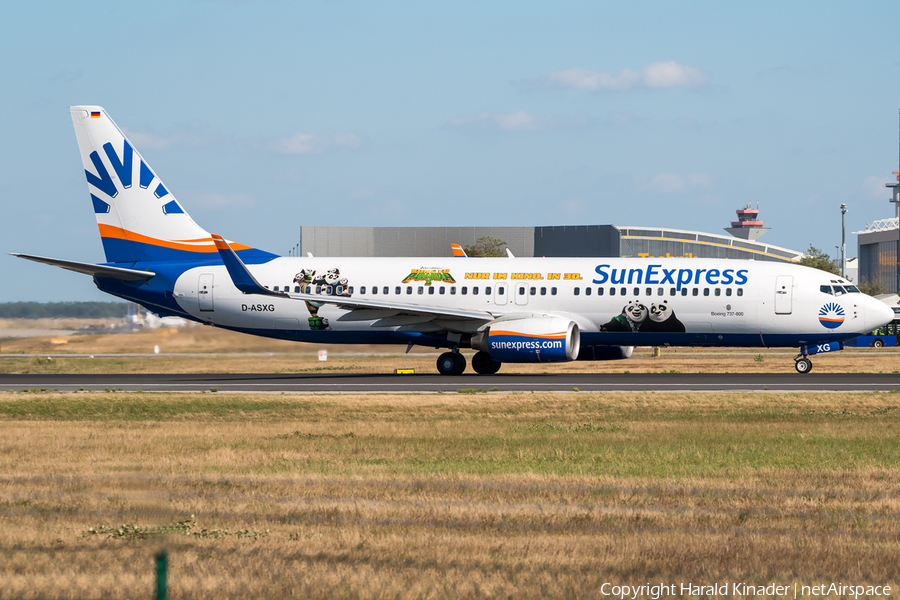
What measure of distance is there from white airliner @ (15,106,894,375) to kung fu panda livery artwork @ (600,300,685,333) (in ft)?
0.11

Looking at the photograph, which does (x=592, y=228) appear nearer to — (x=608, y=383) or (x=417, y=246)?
(x=417, y=246)

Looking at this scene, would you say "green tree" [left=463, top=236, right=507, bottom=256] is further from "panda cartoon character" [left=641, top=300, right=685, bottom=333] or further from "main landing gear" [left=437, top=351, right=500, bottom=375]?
"panda cartoon character" [left=641, top=300, right=685, bottom=333]

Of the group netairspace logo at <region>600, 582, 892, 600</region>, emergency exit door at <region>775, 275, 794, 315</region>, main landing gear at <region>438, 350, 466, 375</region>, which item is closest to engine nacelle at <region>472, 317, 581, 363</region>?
main landing gear at <region>438, 350, 466, 375</region>

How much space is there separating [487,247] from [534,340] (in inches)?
2546

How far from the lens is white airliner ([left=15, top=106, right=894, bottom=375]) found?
33938 millimetres

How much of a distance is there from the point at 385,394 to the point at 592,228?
78213 mm

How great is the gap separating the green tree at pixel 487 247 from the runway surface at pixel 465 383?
59786mm

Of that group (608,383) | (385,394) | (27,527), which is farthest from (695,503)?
(608,383)

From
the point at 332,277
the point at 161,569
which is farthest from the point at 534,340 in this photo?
the point at 161,569

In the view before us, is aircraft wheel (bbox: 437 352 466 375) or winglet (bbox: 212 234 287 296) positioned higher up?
winglet (bbox: 212 234 287 296)

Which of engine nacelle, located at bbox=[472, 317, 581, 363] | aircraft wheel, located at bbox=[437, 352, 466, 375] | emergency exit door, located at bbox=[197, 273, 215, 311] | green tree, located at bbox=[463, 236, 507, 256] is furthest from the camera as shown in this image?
green tree, located at bbox=[463, 236, 507, 256]

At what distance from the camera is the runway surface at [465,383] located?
2906cm

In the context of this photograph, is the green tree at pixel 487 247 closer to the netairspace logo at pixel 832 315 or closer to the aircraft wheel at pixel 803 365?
the aircraft wheel at pixel 803 365

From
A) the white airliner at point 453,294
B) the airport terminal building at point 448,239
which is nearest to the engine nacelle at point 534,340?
the white airliner at point 453,294
